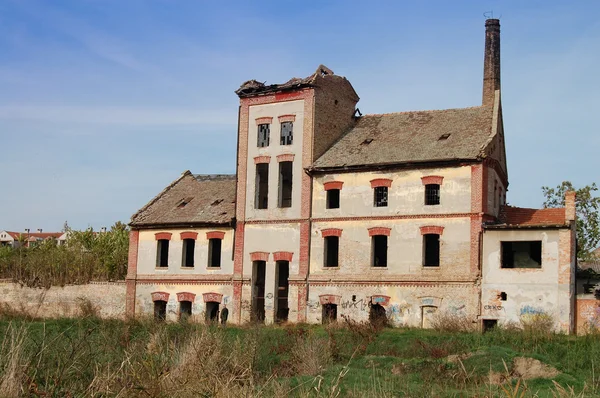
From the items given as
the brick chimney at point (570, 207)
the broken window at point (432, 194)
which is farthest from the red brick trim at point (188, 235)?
the brick chimney at point (570, 207)

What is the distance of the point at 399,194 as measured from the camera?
3161 cm

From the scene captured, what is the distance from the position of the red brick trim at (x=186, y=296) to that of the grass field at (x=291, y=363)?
450 cm

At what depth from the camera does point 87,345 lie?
13.4m

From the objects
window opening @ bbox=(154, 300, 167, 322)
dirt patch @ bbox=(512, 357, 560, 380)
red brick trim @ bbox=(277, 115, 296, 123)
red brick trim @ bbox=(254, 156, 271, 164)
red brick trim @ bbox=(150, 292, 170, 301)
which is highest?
red brick trim @ bbox=(277, 115, 296, 123)

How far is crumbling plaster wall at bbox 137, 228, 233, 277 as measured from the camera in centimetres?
3556

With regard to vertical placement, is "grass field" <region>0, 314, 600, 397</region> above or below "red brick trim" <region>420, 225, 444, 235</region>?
below

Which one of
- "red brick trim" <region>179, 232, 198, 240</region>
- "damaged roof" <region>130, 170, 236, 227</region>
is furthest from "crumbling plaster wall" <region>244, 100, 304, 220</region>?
"red brick trim" <region>179, 232, 198, 240</region>

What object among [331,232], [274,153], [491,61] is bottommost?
[331,232]

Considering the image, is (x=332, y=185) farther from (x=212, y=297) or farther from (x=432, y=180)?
(x=212, y=297)

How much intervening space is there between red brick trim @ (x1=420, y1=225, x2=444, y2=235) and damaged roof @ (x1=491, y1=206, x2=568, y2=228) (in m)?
2.11

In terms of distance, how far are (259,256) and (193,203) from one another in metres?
5.53

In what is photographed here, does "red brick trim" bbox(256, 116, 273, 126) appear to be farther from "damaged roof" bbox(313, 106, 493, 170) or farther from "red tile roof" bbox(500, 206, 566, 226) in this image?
"red tile roof" bbox(500, 206, 566, 226)

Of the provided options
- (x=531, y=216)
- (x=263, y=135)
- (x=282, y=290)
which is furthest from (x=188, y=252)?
(x=531, y=216)

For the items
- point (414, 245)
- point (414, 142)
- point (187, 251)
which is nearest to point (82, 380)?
point (414, 245)
